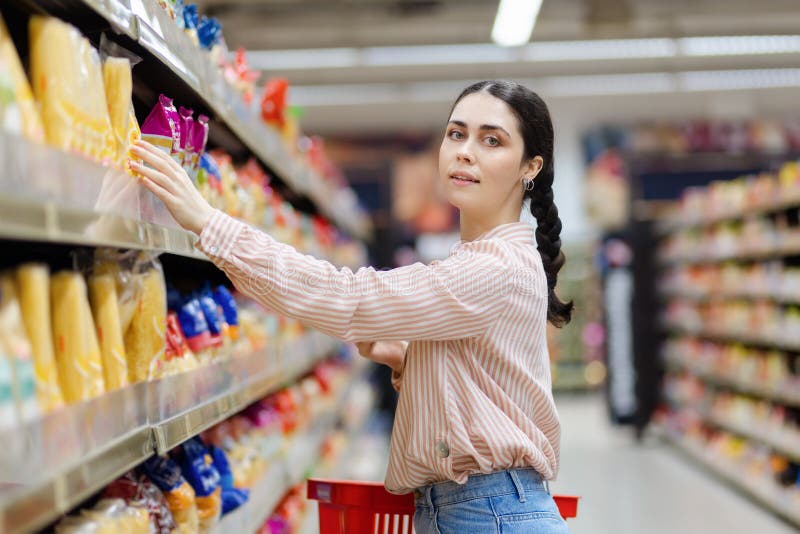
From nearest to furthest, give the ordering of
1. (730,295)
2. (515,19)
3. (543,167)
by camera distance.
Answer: (543,167) → (730,295) → (515,19)

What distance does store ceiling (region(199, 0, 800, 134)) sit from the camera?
9516 mm

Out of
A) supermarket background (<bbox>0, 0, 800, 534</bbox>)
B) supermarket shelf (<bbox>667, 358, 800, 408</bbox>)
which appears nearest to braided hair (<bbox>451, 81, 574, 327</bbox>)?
supermarket background (<bbox>0, 0, 800, 534</bbox>)

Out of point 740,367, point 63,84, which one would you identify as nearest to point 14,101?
point 63,84

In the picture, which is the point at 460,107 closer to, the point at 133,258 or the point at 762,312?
the point at 133,258

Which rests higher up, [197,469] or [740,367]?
[197,469]

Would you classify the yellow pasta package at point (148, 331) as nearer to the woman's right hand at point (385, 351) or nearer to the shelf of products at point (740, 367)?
the woman's right hand at point (385, 351)

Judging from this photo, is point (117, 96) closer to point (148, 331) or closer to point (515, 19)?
point (148, 331)

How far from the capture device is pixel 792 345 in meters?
5.65

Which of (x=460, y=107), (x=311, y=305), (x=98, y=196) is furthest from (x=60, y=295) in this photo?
(x=460, y=107)

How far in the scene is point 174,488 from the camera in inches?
73.0

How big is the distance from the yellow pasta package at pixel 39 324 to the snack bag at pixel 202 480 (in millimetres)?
885

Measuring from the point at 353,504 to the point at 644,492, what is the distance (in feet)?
16.8

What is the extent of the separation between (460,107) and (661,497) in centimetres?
515

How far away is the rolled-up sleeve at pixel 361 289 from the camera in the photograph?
157cm
